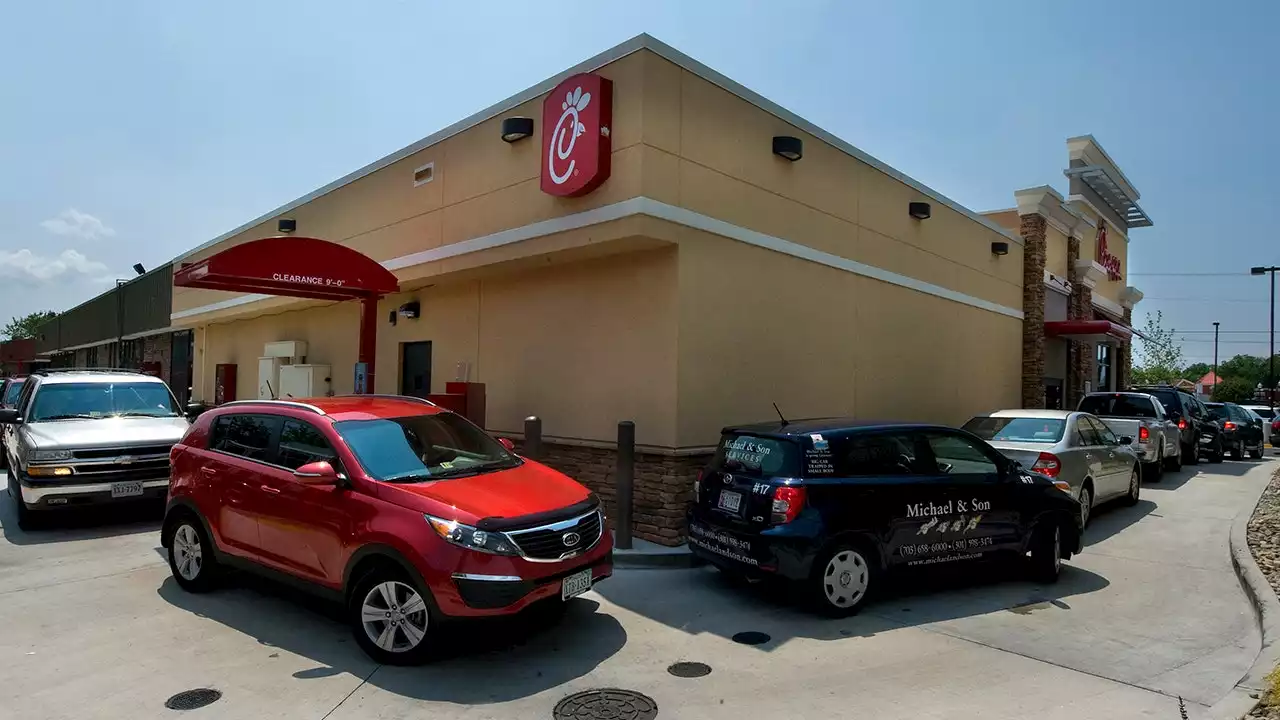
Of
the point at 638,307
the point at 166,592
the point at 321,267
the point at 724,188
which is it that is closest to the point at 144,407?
the point at 321,267

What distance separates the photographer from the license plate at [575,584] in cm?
519

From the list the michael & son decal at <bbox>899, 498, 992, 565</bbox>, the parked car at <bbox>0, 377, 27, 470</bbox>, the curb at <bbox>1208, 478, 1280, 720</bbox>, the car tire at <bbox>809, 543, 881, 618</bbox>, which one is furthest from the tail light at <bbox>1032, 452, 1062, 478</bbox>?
the parked car at <bbox>0, 377, 27, 470</bbox>

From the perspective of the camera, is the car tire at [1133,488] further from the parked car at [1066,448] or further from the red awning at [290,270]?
the red awning at [290,270]

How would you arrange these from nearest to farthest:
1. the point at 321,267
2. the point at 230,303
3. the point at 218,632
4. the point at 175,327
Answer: the point at 218,632 → the point at 321,267 → the point at 230,303 → the point at 175,327

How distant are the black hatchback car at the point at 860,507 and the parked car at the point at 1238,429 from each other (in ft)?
54.3

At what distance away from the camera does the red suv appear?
→ 4906 millimetres

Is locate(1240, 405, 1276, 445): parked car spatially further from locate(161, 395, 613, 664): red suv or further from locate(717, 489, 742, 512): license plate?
locate(161, 395, 613, 664): red suv

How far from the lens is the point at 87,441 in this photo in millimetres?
9086

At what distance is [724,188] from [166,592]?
24.2ft

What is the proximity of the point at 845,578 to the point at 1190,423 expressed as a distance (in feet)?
49.8

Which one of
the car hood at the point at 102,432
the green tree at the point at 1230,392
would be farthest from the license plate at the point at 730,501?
the green tree at the point at 1230,392

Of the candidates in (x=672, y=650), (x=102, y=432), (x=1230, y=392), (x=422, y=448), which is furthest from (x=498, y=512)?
(x=1230, y=392)

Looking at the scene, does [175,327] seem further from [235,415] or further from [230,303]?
[235,415]

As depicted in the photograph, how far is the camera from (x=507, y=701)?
454 cm
